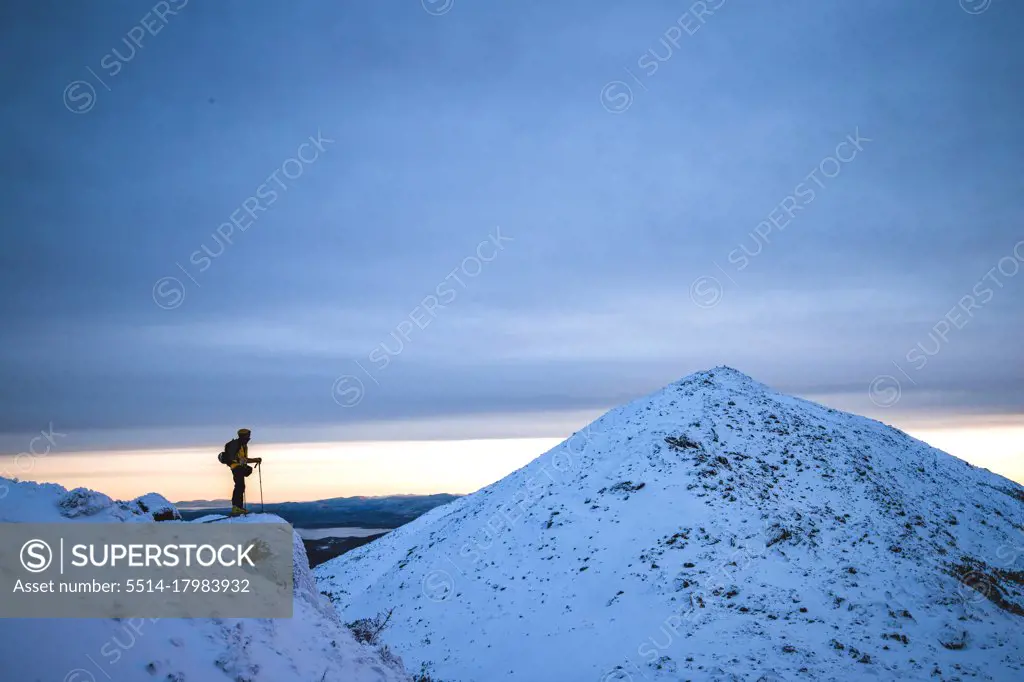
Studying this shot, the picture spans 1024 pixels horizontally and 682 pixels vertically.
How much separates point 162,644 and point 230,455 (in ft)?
22.7

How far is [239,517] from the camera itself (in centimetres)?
1508

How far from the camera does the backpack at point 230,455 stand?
1645cm

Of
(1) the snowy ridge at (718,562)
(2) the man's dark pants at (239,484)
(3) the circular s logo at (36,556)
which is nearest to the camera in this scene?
(3) the circular s logo at (36,556)

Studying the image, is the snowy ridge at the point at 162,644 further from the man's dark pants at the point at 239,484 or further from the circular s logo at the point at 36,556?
the man's dark pants at the point at 239,484

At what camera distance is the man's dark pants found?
16.3m

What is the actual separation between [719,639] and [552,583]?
23.6ft

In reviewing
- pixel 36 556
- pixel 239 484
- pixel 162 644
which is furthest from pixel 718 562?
pixel 36 556

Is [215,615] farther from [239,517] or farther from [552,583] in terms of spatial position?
[552,583]

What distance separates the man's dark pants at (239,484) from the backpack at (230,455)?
11.3 inches

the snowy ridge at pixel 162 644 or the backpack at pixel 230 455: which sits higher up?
the backpack at pixel 230 455

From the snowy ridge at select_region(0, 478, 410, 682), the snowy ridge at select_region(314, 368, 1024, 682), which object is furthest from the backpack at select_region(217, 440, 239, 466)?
the snowy ridge at select_region(314, 368, 1024, 682)

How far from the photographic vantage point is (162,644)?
10.1 m

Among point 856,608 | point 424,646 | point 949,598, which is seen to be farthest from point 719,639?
point 424,646

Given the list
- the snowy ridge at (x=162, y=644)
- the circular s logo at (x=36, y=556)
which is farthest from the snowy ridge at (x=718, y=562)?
the circular s logo at (x=36, y=556)
